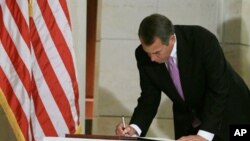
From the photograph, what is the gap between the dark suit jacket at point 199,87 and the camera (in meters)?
2.25

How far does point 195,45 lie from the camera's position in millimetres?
2295

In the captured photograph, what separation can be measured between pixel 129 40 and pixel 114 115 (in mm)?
632

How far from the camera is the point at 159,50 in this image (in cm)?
215

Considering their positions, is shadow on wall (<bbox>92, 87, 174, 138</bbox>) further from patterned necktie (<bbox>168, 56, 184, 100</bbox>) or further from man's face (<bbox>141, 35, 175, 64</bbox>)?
man's face (<bbox>141, 35, 175, 64</bbox>)

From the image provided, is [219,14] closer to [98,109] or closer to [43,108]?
[98,109]

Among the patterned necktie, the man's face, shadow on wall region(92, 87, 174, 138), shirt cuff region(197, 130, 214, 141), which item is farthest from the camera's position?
shadow on wall region(92, 87, 174, 138)

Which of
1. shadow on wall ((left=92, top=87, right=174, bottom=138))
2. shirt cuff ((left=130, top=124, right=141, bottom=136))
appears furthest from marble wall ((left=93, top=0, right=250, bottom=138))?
shirt cuff ((left=130, top=124, right=141, bottom=136))

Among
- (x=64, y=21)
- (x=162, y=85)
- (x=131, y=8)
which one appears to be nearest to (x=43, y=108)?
(x=64, y=21)

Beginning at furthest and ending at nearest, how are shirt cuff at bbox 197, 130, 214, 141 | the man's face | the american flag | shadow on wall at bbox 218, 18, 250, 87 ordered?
1. shadow on wall at bbox 218, 18, 250, 87
2. the american flag
3. shirt cuff at bbox 197, 130, 214, 141
4. the man's face

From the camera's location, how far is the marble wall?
3500 millimetres

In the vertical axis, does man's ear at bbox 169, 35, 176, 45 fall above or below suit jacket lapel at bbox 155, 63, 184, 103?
above

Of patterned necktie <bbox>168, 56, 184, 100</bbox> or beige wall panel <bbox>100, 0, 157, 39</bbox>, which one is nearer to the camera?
patterned necktie <bbox>168, 56, 184, 100</bbox>

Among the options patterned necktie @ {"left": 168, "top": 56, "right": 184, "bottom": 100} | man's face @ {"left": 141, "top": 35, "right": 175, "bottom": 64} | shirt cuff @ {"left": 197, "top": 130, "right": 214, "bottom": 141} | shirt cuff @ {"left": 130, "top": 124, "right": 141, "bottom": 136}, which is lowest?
shirt cuff @ {"left": 130, "top": 124, "right": 141, "bottom": 136}

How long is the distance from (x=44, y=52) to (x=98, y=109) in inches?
43.4
